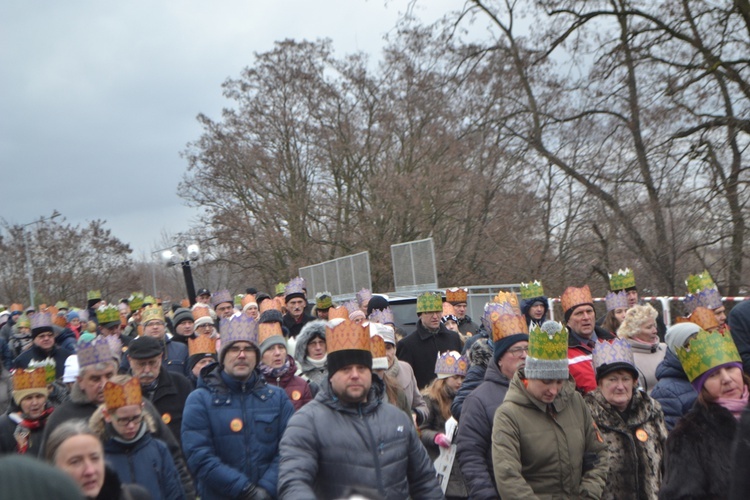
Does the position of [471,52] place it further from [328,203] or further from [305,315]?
[328,203]

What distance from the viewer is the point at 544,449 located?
4777mm

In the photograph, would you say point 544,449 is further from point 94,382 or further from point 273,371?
point 94,382

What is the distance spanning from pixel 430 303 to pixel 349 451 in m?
5.05

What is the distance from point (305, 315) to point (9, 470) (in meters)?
10.3

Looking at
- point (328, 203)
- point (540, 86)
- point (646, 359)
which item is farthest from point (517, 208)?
point (646, 359)

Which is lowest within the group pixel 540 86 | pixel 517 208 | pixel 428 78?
pixel 517 208

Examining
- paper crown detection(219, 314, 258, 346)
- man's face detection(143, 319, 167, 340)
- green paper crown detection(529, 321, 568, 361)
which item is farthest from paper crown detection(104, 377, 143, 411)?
man's face detection(143, 319, 167, 340)

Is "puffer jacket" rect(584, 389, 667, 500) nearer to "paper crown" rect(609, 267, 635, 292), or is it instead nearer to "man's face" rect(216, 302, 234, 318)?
"paper crown" rect(609, 267, 635, 292)

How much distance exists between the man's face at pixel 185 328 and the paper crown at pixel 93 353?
4.69 metres

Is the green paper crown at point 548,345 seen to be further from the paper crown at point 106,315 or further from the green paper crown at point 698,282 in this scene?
the paper crown at point 106,315

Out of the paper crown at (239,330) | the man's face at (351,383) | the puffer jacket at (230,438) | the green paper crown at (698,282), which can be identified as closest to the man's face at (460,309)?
the green paper crown at (698,282)

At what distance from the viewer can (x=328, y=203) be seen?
28750 mm

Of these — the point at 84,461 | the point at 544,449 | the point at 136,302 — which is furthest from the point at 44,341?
the point at 544,449

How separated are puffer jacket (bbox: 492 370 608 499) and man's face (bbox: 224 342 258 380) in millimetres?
1678
